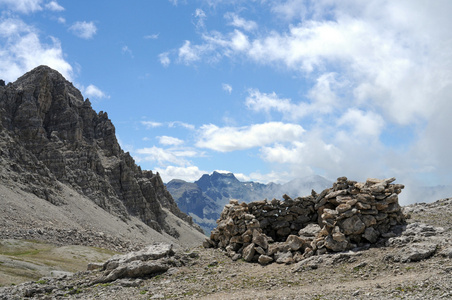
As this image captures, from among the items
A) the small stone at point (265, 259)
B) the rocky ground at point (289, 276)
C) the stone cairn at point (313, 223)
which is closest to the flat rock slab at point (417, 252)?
the rocky ground at point (289, 276)

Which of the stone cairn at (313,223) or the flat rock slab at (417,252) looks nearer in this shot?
the flat rock slab at (417,252)

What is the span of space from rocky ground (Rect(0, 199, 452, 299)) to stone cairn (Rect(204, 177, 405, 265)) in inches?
49.9

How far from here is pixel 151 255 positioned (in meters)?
31.0

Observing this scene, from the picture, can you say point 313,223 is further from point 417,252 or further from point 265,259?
point 417,252

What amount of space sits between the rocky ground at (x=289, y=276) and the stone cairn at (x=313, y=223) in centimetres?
127

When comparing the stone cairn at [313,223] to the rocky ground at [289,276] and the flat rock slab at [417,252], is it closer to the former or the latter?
the rocky ground at [289,276]

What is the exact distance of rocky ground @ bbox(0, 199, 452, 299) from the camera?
64.3 feet

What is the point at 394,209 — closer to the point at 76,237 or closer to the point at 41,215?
the point at 76,237

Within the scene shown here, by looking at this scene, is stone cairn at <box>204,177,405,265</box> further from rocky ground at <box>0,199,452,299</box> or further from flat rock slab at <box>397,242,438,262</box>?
flat rock slab at <box>397,242,438,262</box>

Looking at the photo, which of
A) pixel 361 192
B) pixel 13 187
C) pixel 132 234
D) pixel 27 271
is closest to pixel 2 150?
pixel 13 187

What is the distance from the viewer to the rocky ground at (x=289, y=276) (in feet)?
64.3

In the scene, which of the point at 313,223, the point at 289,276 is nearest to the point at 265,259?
the point at 289,276

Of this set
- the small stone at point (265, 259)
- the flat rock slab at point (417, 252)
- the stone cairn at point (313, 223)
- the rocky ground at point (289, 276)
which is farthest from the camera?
the small stone at point (265, 259)

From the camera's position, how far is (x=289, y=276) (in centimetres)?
2430
